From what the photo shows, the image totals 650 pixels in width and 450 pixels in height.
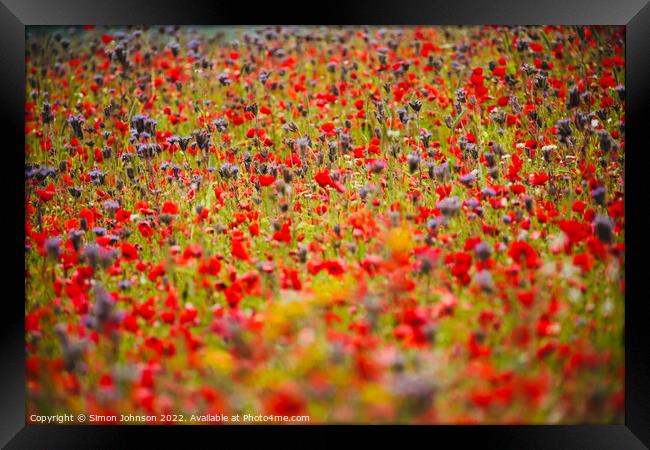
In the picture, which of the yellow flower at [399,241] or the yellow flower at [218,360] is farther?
the yellow flower at [399,241]

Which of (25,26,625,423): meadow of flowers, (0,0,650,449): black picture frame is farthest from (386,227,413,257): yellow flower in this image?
(0,0,650,449): black picture frame

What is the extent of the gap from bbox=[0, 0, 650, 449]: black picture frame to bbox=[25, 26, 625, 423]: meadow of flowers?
0.05m

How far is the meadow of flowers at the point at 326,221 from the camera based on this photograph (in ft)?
8.77

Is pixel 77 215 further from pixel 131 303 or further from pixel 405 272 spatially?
pixel 405 272

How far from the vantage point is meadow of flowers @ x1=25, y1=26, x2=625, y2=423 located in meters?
2.67

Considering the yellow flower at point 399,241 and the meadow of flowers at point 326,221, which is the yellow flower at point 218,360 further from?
the yellow flower at point 399,241

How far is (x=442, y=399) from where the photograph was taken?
8.71 feet

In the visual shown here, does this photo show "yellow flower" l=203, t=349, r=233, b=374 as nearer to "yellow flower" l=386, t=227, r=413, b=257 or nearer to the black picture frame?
the black picture frame
